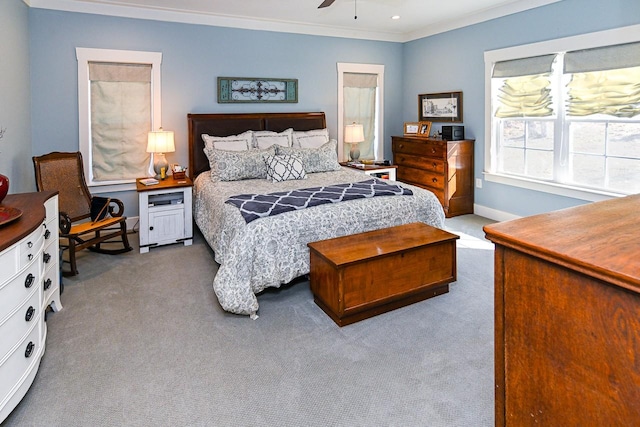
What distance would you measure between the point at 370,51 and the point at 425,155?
1.87 metres

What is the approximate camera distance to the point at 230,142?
481 cm

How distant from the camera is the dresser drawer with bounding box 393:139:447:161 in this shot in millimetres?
5391

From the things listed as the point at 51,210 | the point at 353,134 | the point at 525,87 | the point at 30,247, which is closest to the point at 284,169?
the point at 353,134

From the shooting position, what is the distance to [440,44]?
5.85 m

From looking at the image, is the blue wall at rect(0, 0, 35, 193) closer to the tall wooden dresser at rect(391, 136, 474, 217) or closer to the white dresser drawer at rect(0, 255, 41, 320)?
the white dresser drawer at rect(0, 255, 41, 320)

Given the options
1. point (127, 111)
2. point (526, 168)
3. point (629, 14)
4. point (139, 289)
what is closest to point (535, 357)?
point (139, 289)

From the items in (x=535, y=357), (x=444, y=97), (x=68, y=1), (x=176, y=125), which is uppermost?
(x=68, y=1)

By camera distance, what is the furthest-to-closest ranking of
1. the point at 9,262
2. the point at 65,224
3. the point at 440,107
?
the point at 440,107, the point at 65,224, the point at 9,262

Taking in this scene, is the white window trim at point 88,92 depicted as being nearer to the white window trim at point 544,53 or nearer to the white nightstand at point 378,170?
the white nightstand at point 378,170

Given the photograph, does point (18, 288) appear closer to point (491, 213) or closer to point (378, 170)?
point (378, 170)

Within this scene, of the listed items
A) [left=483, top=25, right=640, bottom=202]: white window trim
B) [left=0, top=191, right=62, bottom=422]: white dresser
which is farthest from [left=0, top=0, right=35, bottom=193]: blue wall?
[left=483, top=25, right=640, bottom=202]: white window trim

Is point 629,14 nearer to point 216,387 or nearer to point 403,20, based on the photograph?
point 403,20

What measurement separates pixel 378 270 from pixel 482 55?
380 cm

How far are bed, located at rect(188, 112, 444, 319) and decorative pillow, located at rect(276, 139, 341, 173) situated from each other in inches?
0.5
